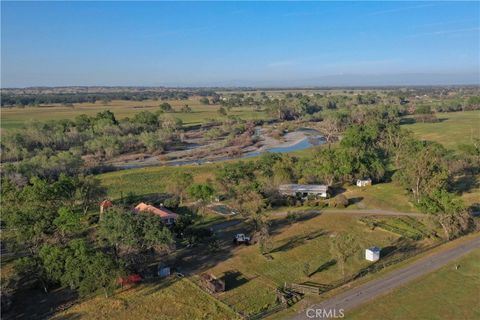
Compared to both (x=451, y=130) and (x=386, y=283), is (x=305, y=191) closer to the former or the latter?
(x=386, y=283)

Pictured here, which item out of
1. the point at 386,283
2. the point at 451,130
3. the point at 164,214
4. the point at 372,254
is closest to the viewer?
the point at 386,283

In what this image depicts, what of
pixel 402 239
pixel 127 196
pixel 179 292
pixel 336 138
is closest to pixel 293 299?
pixel 179 292

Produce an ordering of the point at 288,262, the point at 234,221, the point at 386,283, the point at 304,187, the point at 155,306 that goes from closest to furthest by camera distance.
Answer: the point at 155,306 → the point at 386,283 → the point at 288,262 → the point at 234,221 → the point at 304,187

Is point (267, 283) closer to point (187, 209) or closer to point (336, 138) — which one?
point (187, 209)

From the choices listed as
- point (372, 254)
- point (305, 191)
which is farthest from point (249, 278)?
point (305, 191)

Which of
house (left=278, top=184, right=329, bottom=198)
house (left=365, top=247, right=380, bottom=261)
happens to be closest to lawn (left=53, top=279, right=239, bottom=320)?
house (left=365, top=247, right=380, bottom=261)

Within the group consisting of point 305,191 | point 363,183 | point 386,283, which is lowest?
point 386,283

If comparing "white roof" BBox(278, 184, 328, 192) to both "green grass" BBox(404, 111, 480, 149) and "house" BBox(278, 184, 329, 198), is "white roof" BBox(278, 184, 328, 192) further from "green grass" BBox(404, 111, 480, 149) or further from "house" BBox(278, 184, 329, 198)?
"green grass" BBox(404, 111, 480, 149)
